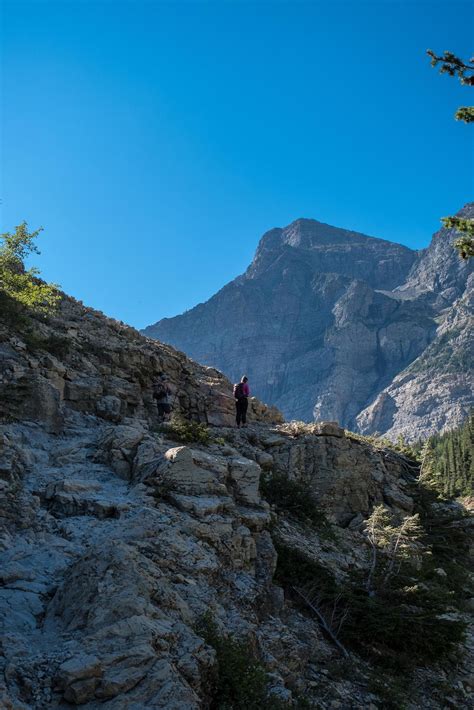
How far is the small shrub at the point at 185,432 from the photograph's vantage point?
14.5m

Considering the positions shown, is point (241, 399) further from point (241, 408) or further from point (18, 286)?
point (18, 286)

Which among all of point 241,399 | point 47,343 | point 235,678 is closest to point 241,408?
point 241,399

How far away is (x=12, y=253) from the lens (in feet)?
69.4

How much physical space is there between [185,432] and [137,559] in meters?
6.79

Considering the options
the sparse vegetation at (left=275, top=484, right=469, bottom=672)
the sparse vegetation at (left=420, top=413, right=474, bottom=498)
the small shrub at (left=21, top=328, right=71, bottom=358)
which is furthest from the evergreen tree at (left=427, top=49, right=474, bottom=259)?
the sparse vegetation at (left=420, top=413, right=474, bottom=498)

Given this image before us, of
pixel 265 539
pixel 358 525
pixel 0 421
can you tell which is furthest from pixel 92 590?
pixel 358 525

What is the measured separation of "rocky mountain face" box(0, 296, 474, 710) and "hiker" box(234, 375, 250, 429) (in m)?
1.86

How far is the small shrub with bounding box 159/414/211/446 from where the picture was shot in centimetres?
1448

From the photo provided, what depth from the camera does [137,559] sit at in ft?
25.8

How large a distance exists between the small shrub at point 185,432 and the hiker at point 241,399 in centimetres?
554

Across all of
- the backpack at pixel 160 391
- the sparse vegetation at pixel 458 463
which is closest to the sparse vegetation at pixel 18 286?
the backpack at pixel 160 391

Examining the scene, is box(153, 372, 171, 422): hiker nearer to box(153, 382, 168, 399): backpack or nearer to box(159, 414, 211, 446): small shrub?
box(153, 382, 168, 399): backpack

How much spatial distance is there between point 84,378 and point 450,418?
16864 centimetres

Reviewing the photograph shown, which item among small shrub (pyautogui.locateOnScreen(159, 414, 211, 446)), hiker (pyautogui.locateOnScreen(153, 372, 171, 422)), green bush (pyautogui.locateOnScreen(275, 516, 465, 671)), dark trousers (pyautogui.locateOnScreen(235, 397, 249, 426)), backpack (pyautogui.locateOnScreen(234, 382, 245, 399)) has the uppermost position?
backpack (pyautogui.locateOnScreen(234, 382, 245, 399))
